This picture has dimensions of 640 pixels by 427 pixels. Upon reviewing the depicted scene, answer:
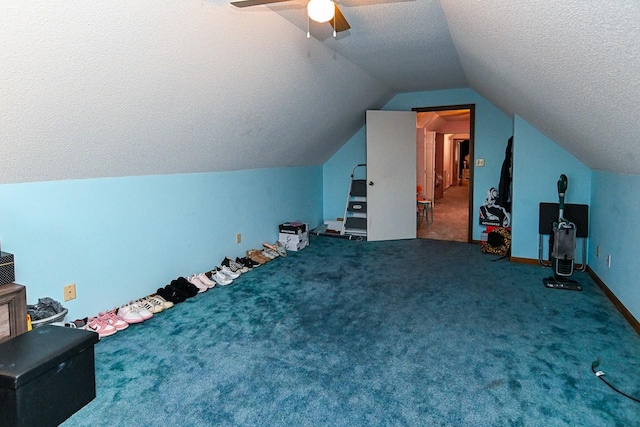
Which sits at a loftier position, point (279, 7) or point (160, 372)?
point (279, 7)

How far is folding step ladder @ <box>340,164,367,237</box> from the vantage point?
230 inches

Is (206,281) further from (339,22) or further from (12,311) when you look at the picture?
(339,22)

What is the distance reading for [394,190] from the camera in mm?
5547

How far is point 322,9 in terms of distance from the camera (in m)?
1.99

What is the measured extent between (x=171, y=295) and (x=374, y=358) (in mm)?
1861

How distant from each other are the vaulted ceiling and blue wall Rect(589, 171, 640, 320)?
0.22 meters

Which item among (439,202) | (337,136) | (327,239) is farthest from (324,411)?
(439,202)

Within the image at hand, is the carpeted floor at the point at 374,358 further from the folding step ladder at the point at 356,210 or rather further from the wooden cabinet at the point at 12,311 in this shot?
the folding step ladder at the point at 356,210

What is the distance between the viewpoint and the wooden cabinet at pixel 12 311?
2020 mm

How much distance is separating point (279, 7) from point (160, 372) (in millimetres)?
2380

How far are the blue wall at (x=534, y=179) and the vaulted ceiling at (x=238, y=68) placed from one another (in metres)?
0.23

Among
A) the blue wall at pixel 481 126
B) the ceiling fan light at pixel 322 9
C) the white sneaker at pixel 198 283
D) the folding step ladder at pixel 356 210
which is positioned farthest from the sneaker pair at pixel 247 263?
the blue wall at pixel 481 126

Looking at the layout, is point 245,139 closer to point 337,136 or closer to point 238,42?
point 238,42

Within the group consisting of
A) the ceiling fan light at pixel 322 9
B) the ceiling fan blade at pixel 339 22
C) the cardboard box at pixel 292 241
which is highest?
the ceiling fan blade at pixel 339 22
